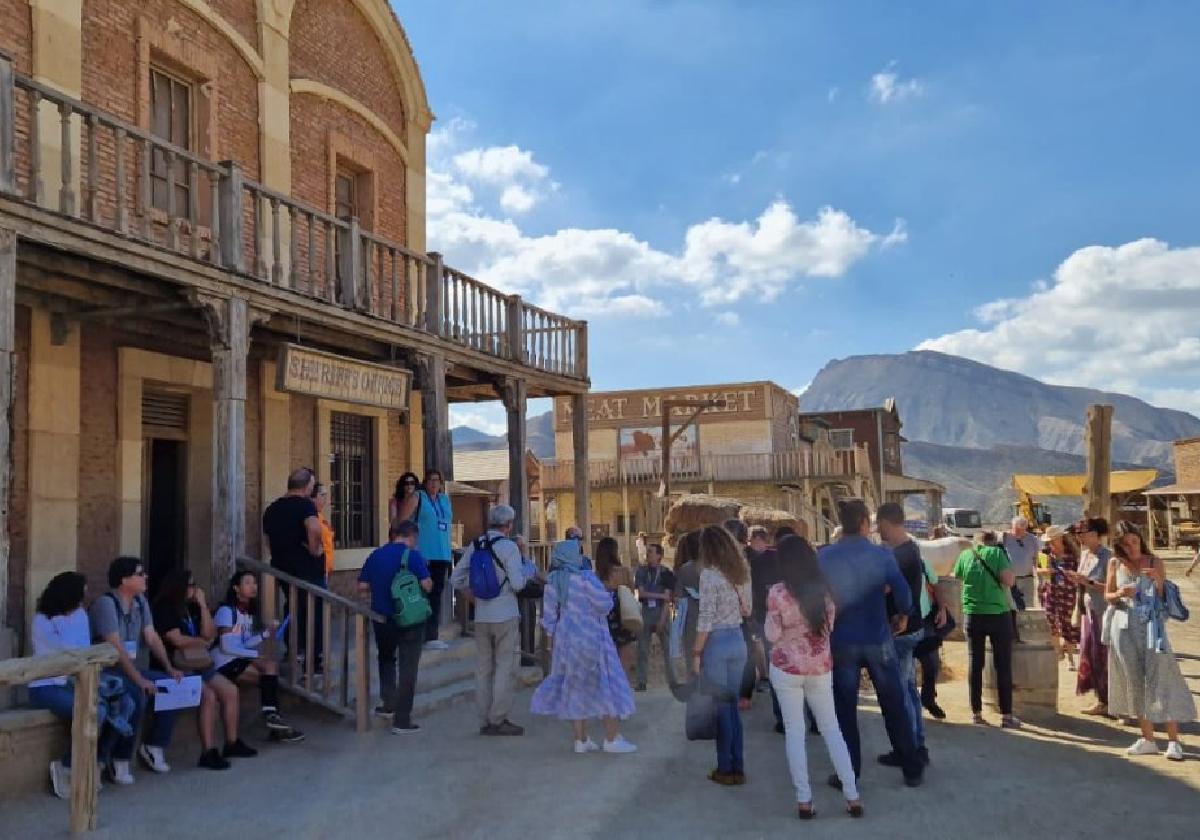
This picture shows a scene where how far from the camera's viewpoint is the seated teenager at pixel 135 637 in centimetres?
619

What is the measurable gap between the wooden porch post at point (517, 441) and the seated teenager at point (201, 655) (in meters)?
6.38

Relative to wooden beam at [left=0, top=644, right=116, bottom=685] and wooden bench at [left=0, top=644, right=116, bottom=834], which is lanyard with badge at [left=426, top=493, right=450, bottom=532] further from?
wooden bench at [left=0, top=644, right=116, bottom=834]

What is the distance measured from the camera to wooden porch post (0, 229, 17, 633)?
6242 mm

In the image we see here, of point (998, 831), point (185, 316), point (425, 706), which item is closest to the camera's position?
point (998, 831)

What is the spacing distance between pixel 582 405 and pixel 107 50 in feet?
25.9

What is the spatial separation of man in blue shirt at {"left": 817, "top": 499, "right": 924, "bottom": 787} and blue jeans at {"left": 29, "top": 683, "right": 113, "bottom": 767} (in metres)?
4.46

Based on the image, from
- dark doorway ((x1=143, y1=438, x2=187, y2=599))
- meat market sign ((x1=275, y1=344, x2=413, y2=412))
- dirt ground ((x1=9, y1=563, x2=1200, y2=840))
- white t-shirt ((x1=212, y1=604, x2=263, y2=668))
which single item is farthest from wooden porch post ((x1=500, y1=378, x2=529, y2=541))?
white t-shirt ((x1=212, y1=604, x2=263, y2=668))

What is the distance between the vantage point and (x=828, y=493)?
38.0 metres

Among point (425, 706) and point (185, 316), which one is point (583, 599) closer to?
point (425, 706)

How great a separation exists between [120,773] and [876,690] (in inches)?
183

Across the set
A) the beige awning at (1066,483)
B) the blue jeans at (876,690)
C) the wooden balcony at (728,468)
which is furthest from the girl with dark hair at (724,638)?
the beige awning at (1066,483)

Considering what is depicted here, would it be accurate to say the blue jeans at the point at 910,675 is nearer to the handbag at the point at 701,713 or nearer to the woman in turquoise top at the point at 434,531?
the handbag at the point at 701,713

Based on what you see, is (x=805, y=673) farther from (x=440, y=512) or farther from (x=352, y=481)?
(x=352, y=481)

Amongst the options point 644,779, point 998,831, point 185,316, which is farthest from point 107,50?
point 998,831
